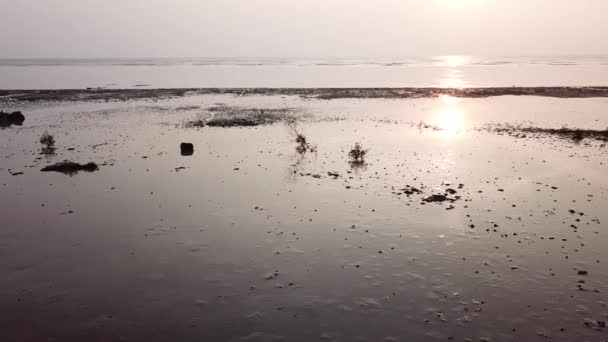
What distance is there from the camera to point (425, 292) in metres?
15.5

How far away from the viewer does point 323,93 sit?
85.4 m

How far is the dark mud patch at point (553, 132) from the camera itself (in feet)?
A: 133

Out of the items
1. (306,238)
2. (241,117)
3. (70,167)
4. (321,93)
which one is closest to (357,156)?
(306,238)

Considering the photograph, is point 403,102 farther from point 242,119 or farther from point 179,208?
point 179,208

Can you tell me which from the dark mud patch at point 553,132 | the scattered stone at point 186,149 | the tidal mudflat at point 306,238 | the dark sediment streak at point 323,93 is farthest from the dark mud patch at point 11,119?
the dark mud patch at point 553,132

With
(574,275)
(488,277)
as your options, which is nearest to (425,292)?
(488,277)

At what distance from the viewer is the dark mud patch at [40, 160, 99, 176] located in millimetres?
31627

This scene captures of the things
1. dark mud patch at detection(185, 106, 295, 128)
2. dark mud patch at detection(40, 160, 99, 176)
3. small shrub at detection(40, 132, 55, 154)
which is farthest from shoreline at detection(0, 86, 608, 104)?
dark mud patch at detection(40, 160, 99, 176)

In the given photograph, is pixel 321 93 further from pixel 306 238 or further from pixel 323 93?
pixel 306 238

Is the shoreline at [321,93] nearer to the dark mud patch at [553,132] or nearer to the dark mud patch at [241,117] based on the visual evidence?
the dark mud patch at [241,117]

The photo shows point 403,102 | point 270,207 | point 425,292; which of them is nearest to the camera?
point 425,292

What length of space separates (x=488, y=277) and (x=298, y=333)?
7.39 meters

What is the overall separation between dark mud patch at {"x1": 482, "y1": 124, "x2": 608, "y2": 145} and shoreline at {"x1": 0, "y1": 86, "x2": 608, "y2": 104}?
109 feet

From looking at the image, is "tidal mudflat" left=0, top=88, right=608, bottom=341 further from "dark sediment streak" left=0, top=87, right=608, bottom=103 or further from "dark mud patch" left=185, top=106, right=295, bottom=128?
"dark sediment streak" left=0, top=87, right=608, bottom=103
